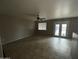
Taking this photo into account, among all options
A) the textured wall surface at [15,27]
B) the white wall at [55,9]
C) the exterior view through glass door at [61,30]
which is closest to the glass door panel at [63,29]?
the exterior view through glass door at [61,30]

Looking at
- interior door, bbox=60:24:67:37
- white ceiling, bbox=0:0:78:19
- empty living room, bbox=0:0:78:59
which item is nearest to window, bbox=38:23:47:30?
empty living room, bbox=0:0:78:59

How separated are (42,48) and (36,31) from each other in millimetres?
257

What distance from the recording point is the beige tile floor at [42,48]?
0.94 metres

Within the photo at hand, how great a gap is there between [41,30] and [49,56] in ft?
1.26

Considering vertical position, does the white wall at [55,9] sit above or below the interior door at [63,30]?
above

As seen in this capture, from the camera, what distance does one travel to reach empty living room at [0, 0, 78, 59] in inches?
34.3

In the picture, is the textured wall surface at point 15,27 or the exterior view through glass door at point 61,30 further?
the exterior view through glass door at point 61,30

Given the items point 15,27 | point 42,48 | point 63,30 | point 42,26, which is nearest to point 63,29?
point 63,30

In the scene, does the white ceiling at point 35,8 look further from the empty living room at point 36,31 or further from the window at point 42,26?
the window at point 42,26

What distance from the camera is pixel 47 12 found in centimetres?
116

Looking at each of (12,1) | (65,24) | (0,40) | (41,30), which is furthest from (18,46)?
(65,24)

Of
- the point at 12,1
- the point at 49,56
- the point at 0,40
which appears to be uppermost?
the point at 12,1

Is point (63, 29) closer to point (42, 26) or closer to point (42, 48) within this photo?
point (42, 26)

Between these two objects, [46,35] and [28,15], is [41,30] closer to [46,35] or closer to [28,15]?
[46,35]
